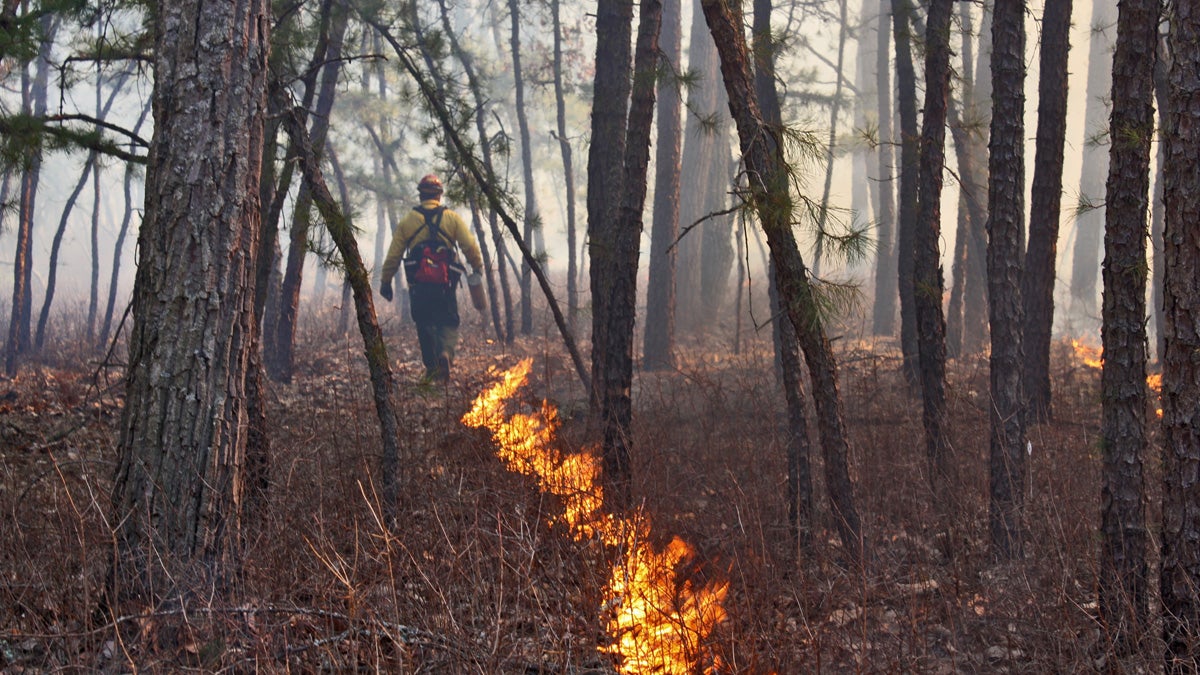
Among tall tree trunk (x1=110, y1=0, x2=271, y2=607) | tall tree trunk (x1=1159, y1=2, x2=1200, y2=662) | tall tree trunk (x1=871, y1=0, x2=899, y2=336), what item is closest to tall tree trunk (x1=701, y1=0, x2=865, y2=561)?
tall tree trunk (x1=1159, y1=2, x2=1200, y2=662)

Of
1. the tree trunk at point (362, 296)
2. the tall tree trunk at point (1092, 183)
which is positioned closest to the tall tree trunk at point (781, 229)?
the tree trunk at point (362, 296)

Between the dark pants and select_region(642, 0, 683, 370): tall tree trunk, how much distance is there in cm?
266

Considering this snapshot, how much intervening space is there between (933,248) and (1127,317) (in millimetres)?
2202

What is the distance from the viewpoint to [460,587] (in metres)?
4.19

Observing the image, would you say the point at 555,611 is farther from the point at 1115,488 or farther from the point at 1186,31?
the point at 1186,31

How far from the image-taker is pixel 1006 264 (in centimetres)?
599

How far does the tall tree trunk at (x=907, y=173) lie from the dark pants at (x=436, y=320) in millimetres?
5261

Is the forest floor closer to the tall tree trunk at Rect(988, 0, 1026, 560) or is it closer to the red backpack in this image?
the tall tree trunk at Rect(988, 0, 1026, 560)

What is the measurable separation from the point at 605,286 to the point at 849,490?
2.69 m

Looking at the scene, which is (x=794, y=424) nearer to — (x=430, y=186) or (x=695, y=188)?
(x=430, y=186)

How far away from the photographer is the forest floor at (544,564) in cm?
335

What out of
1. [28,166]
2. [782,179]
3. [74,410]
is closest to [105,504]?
[28,166]

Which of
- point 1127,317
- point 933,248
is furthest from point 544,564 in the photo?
point 933,248

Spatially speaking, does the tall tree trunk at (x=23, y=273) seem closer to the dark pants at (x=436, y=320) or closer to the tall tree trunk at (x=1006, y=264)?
the dark pants at (x=436, y=320)
